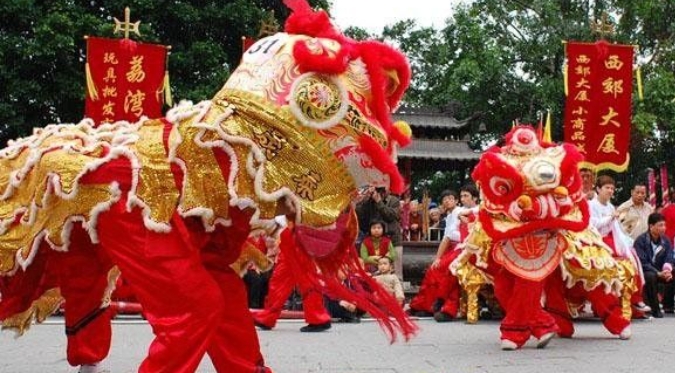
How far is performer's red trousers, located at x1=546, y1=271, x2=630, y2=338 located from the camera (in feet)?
22.4

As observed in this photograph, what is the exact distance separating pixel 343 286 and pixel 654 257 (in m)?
7.68

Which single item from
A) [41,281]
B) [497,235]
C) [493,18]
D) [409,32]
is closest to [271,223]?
[41,281]

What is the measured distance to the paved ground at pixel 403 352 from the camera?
16.8ft

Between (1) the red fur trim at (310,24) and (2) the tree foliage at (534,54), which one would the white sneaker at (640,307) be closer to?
(1) the red fur trim at (310,24)

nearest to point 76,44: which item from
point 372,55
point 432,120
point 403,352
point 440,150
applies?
point 440,150

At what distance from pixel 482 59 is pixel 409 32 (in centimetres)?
606

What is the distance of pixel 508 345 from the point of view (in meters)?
6.02

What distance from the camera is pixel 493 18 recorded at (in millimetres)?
22328

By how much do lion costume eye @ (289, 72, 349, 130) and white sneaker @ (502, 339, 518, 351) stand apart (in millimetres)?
3296

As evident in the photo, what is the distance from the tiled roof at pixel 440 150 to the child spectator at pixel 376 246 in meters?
9.33

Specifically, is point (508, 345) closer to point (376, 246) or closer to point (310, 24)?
point (376, 246)

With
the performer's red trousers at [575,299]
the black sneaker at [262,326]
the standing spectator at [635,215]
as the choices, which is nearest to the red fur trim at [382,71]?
the performer's red trousers at [575,299]

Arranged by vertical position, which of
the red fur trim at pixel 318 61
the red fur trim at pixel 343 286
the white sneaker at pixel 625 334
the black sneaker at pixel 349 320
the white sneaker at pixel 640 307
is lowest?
the black sneaker at pixel 349 320

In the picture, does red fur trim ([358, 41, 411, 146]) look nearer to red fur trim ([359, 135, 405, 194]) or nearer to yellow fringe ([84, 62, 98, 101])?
Result: red fur trim ([359, 135, 405, 194])
